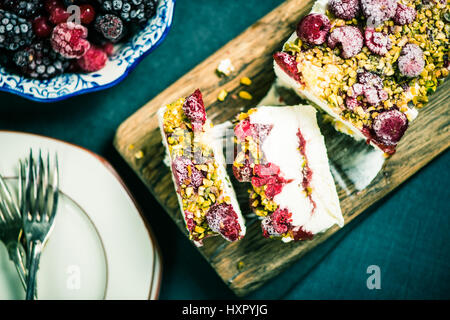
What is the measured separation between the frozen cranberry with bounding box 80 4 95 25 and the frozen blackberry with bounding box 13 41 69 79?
0.18 m

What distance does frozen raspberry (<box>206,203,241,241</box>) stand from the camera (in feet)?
5.08

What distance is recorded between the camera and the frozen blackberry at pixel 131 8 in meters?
1.49

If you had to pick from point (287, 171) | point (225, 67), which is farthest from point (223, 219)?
point (225, 67)

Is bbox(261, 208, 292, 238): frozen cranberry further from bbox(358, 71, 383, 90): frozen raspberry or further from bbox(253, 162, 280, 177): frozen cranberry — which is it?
bbox(358, 71, 383, 90): frozen raspberry

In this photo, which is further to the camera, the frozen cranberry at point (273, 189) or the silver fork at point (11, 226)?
the silver fork at point (11, 226)

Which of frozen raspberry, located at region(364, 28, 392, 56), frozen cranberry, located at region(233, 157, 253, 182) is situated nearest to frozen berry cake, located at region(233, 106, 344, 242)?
frozen cranberry, located at region(233, 157, 253, 182)

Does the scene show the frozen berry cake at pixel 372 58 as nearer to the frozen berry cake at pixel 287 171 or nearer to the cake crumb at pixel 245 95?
the frozen berry cake at pixel 287 171

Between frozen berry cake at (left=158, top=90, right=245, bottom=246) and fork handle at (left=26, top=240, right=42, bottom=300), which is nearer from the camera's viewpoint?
frozen berry cake at (left=158, top=90, right=245, bottom=246)

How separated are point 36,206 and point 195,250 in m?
0.75

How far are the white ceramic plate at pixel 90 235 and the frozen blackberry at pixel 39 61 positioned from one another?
0.34 m

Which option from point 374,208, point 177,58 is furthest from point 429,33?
point 177,58

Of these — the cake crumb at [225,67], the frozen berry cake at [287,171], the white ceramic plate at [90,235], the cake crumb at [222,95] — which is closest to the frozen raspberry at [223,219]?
the frozen berry cake at [287,171]

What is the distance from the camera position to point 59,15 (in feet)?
4.99

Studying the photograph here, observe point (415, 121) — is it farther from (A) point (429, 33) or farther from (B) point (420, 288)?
(B) point (420, 288)
